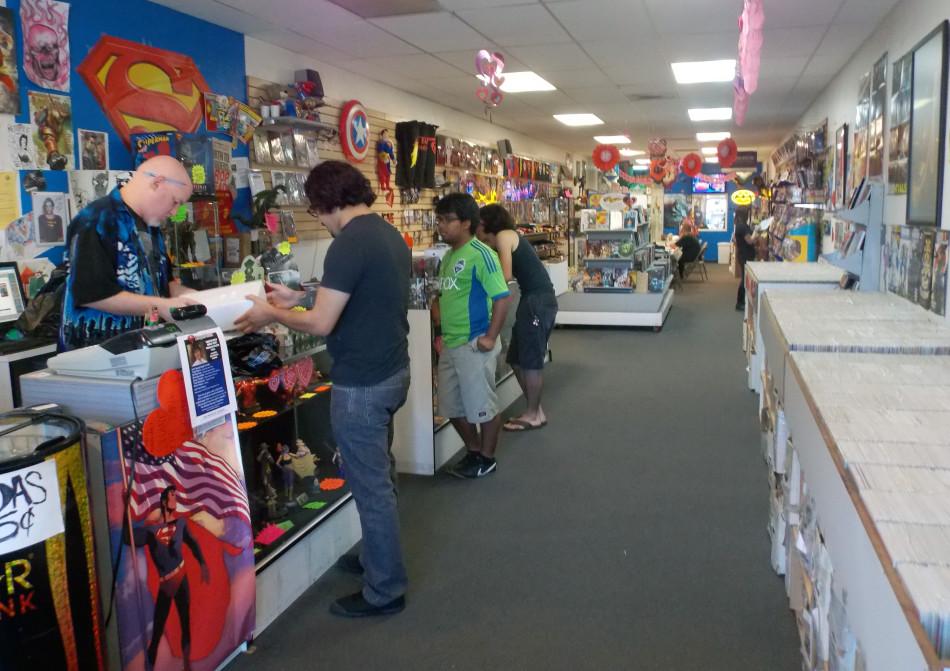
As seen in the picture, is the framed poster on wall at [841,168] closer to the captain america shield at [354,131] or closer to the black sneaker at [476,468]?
the black sneaker at [476,468]

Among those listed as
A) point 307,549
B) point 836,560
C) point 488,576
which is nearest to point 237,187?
point 307,549

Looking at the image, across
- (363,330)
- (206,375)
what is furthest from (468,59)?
(206,375)

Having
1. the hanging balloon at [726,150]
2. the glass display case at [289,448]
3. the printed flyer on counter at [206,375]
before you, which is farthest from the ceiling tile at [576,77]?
the printed flyer on counter at [206,375]

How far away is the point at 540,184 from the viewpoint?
13344 mm

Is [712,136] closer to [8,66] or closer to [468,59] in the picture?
[468,59]

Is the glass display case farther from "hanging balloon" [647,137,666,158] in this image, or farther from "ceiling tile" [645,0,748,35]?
"hanging balloon" [647,137,666,158]

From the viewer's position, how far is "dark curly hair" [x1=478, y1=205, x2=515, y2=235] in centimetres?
492

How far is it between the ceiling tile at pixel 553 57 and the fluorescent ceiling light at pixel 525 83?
34 centimetres

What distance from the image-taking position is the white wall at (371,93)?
5540 millimetres

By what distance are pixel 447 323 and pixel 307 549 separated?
1.48m

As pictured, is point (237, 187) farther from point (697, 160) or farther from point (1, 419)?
point (697, 160)

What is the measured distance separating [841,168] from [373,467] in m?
5.37

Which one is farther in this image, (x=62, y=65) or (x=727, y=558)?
(x=62, y=65)

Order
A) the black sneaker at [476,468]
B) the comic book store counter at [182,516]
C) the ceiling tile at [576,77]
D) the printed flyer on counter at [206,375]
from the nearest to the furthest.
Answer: the comic book store counter at [182,516]
the printed flyer on counter at [206,375]
the black sneaker at [476,468]
the ceiling tile at [576,77]
